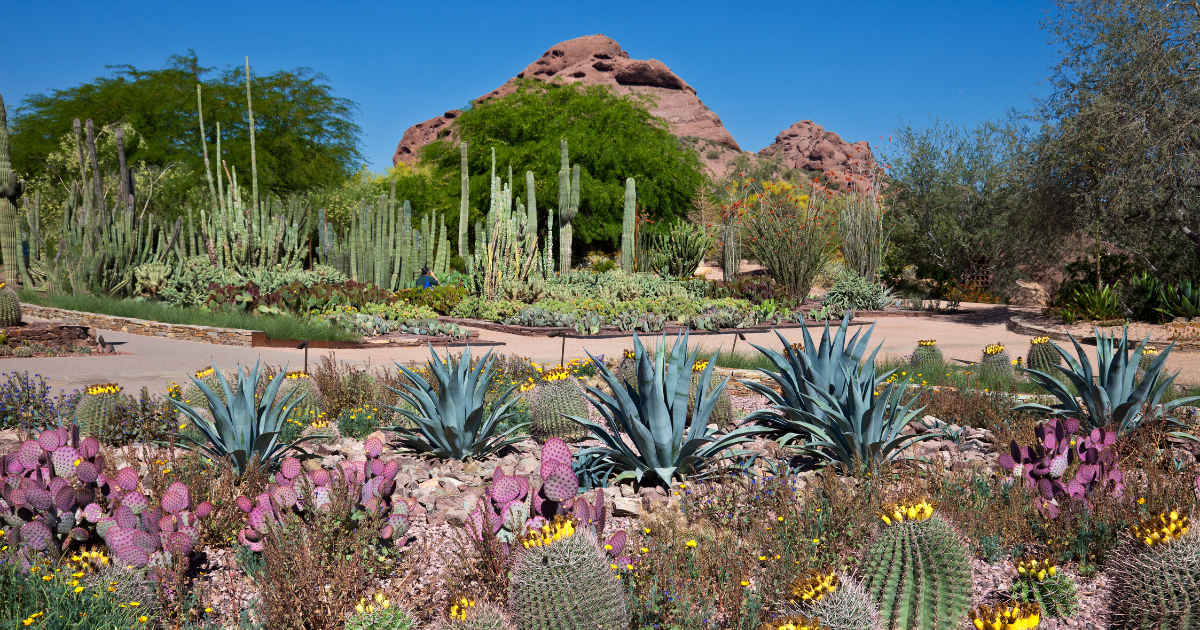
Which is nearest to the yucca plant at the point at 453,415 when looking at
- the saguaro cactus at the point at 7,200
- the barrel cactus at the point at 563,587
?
the barrel cactus at the point at 563,587

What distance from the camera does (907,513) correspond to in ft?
8.96

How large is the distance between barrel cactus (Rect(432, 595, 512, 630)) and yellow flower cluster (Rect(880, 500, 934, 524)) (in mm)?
1401

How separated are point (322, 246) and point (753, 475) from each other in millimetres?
19427

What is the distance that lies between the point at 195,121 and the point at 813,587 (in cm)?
3801

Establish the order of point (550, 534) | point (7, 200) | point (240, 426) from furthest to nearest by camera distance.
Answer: point (7, 200)
point (240, 426)
point (550, 534)

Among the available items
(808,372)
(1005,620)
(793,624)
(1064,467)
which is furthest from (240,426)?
(1064,467)

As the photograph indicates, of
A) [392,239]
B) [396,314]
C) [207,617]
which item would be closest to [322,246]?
[392,239]

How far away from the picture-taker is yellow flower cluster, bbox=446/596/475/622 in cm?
260

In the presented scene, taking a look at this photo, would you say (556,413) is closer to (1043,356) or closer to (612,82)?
(1043,356)

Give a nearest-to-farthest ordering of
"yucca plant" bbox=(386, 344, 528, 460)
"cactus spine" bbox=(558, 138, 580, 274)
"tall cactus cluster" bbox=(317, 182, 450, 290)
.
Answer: "yucca plant" bbox=(386, 344, 528, 460), "tall cactus cluster" bbox=(317, 182, 450, 290), "cactus spine" bbox=(558, 138, 580, 274)

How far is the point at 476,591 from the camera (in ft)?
9.60

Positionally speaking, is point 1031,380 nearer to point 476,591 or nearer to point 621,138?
point 476,591

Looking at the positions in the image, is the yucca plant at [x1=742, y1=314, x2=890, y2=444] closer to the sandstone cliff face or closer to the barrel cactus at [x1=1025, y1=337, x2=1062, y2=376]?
the barrel cactus at [x1=1025, y1=337, x2=1062, y2=376]

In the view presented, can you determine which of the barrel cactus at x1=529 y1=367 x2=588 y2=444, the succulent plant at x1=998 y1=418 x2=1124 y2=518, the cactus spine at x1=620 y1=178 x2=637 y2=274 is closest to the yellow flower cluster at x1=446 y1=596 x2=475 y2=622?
the barrel cactus at x1=529 y1=367 x2=588 y2=444
